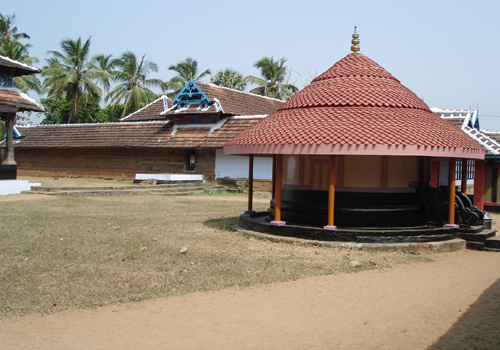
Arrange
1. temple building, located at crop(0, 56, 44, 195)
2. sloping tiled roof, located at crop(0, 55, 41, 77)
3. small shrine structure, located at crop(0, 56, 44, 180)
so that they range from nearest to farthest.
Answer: temple building, located at crop(0, 56, 44, 195) → small shrine structure, located at crop(0, 56, 44, 180) → sloping tiled roof, located at crop(0, 55, 41, 77)

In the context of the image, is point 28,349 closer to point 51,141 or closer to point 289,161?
point 289,161

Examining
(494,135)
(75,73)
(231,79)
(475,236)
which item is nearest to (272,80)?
(231,79)

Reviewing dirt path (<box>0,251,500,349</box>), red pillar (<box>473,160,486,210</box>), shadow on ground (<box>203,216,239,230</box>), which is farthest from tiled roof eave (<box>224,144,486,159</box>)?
red pillar (<box>473,160,486,210</box>)

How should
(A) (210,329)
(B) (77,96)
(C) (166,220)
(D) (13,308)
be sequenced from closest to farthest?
(A) (210,329) < (D) (13,308) < (C) (166,220) < (B) (77,96)

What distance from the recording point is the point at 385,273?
7.45m

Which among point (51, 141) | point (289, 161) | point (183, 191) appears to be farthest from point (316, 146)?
point (51, 141)

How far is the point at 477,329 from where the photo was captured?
16.4ft

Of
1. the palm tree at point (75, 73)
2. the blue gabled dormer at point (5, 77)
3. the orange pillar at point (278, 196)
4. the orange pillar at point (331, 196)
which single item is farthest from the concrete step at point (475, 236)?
the palm tree at point (75, 73)

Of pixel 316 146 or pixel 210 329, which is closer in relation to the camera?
pixel 210 329

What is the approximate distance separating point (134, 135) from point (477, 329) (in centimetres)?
2511

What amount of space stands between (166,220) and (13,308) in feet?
23.2

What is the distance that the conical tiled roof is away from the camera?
29.5ft

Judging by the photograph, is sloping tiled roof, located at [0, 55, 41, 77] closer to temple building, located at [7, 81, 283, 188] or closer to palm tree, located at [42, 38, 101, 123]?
temple building, located at [7, 81, 283, 188]

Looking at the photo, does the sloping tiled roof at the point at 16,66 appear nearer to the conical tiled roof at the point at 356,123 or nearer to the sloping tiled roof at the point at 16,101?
the sloping tiled roof at the point at 16,101
